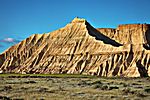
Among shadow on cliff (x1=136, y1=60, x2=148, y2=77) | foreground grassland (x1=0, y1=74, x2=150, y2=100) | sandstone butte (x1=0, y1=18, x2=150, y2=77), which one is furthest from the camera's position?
sandstone butte (x1=0, y1=18, x2=150, y2=77)

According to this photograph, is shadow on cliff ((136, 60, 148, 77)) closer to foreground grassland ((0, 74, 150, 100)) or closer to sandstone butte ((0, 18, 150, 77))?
sandstone butte ((0, 18, 150, 77))

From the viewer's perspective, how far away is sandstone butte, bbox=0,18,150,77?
10881 cm

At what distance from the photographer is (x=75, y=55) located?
12250 cm

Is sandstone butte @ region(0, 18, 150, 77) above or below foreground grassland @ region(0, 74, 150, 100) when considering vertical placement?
above

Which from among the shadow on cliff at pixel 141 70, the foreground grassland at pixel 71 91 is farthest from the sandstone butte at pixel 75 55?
the foreground grassland at pixel 71 91

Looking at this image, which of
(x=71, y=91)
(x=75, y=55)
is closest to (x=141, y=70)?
(x=75, y=55)

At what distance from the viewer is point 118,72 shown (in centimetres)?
10719

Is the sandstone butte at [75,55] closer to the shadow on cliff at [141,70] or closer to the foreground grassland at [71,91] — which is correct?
the shadow on cliff at [141,70]

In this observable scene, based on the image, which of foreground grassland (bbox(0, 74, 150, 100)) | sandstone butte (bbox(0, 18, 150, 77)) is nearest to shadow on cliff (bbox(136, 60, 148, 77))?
sandstone butte (bbox(0, 18, 150, 77))

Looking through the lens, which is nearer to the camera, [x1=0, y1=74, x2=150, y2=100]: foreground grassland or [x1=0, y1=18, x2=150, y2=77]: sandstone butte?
[x1=0, y1=74, x2=150, y2=100]: foreground grassland

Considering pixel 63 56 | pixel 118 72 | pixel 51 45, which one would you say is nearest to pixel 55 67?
pixel 63 56

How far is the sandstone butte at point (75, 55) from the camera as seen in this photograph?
357ft

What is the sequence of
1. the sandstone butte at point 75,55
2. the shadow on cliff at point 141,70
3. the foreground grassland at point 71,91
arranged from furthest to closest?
the sandstone butte at point 75,55, the shadow on cliff at point 141,70, the foreground grassland at point 71,91

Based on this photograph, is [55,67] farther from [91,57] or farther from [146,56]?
[146,56]
